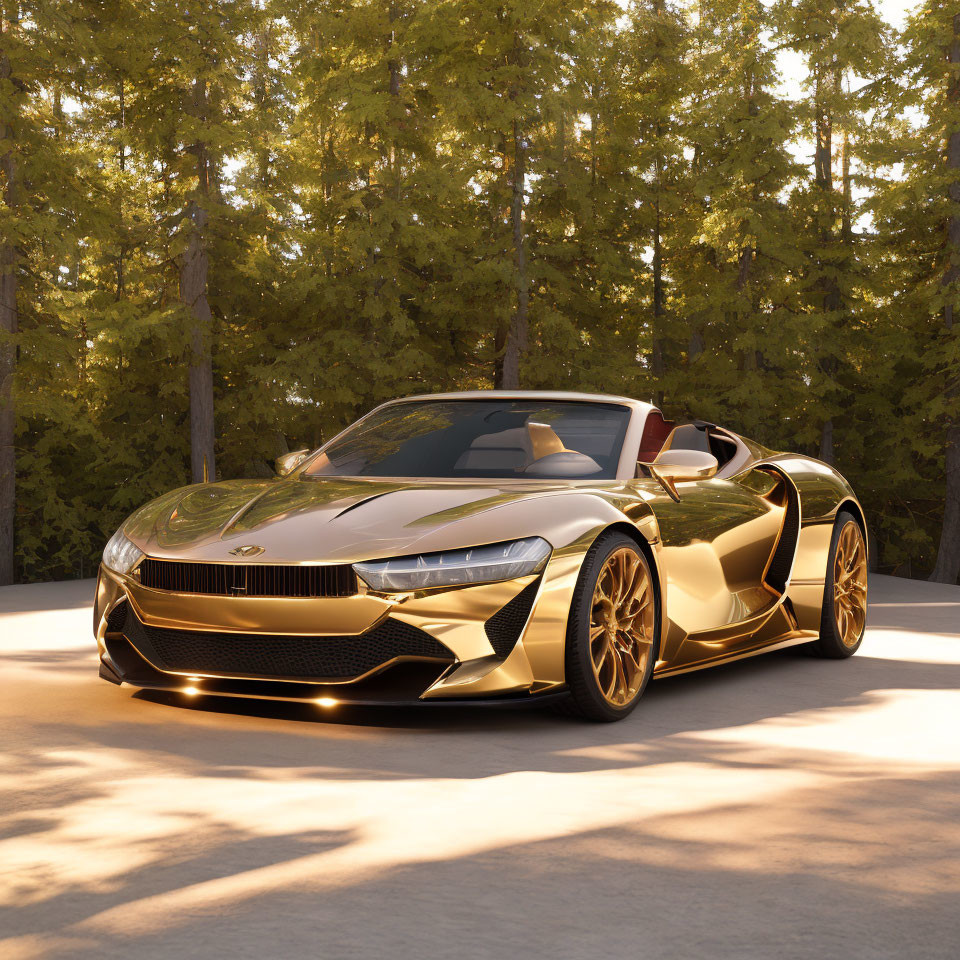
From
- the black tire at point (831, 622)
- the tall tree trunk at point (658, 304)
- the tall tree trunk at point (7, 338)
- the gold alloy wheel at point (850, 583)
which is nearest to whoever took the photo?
the black tire at point (831, 622)

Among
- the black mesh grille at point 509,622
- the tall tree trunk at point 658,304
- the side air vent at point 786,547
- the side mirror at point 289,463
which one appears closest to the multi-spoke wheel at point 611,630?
the black mesh grille at point 509,622

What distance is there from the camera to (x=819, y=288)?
96.2ft

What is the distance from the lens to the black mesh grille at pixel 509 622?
5254 millimetres

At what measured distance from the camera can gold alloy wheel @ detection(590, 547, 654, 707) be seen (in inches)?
223

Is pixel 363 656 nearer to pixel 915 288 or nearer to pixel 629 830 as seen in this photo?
pixel 629 830

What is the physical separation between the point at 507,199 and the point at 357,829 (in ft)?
72.2

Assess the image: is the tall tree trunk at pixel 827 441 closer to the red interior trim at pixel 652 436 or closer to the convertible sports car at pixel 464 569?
the convertible sports car at pixel 464 569

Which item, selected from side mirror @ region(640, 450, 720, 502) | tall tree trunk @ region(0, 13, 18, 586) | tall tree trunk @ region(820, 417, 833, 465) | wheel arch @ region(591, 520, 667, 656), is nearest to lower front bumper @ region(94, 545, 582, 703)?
wheel arch @ region(591, 520, 667, 656)

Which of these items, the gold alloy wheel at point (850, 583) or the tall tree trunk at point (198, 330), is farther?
the tall tree trunk at point (198, 330)

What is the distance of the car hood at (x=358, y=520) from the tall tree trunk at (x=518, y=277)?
1861 centimetres

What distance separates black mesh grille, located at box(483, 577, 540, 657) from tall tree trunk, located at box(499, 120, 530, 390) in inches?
764

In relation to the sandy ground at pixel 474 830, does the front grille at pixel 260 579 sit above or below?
above

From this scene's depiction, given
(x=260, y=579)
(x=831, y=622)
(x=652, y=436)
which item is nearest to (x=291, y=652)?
(x=260, y=579)

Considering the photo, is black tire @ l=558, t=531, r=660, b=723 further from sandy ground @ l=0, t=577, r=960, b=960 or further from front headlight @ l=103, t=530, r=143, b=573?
front headlight @ l=103, t=530, r=143, b=573
